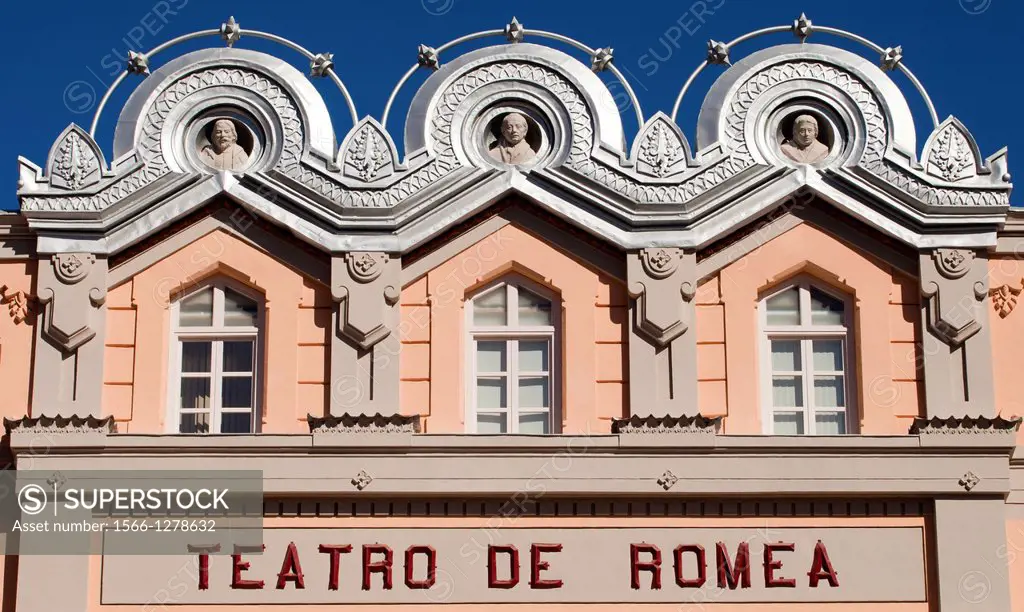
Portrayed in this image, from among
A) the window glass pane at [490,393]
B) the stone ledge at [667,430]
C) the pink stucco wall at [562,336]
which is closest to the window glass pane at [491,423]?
the window glass pane at [490,393]

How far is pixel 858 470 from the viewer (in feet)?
73.8

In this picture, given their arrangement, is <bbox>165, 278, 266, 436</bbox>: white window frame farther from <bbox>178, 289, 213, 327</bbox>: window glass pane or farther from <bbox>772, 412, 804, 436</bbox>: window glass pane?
<bbox>772, 412, 804, 436</bbox>: window glass pane

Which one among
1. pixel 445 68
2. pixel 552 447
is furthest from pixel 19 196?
pixel 552 447

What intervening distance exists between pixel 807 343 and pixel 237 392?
760cm

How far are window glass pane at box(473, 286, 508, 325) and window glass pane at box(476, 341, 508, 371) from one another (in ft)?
0.99

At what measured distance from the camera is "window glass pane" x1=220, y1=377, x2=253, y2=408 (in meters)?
23.4

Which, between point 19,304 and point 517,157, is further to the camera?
point 517,157

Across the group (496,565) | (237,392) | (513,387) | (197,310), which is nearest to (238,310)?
(197,310)

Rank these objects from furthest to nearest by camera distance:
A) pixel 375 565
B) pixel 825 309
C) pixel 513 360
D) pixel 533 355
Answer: pixel 825 309 < pixel 533 355 < pixel 513 360 < pixel 375 565

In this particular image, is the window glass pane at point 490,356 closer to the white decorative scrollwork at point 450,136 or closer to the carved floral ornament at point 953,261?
the white decorative scrollwork at point 450,136

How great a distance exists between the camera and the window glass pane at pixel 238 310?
23.7 meters

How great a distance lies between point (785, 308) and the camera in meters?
23.8

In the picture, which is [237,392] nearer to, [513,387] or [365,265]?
[365,265]

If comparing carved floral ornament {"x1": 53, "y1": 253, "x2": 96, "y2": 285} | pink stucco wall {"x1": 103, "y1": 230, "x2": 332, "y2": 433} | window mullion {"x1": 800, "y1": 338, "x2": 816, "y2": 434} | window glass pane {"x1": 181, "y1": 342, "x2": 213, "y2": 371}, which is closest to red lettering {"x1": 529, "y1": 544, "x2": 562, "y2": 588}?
pink stucco wall {"x1": 103, "y1": 230, "x2": 332, "y2": 433}
